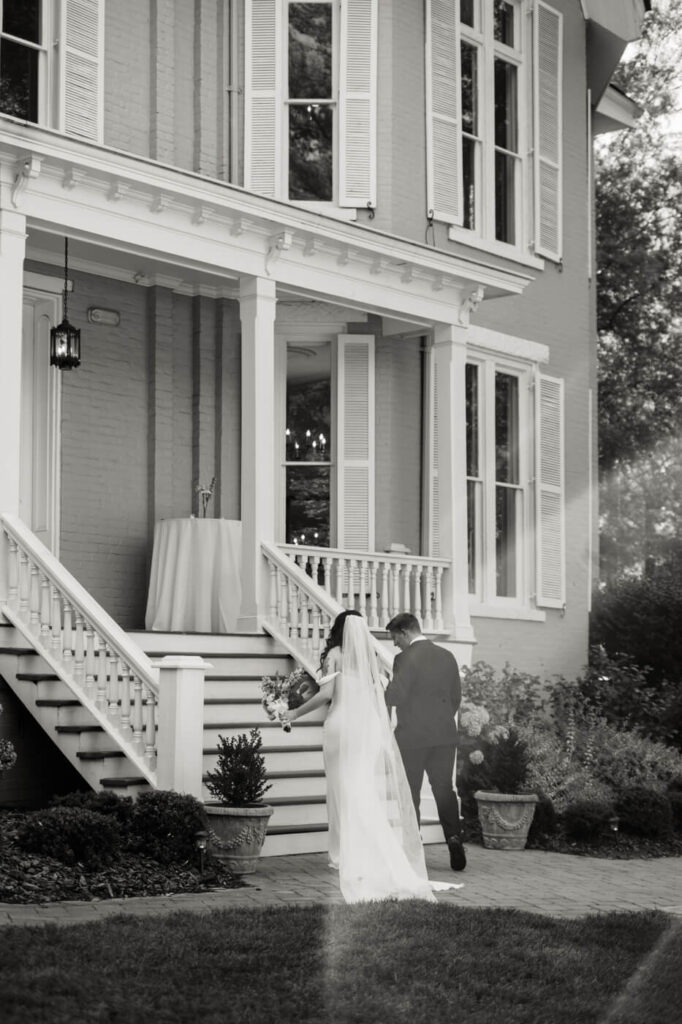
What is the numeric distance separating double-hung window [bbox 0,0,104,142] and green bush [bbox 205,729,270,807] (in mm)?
6354

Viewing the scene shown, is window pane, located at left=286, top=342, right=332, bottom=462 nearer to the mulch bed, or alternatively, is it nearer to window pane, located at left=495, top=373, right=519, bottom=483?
window pane, located at left=495, top=373, right=519, bottom=483

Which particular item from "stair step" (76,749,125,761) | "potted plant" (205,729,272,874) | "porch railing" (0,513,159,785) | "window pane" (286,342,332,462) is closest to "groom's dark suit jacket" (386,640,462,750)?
"potted plant" (205,729,272,874)

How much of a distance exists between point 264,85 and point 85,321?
10.3ft

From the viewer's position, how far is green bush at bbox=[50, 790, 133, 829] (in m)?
9.66

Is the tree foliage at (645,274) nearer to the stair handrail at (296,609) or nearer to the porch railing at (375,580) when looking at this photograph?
the porch railing at (375,580)

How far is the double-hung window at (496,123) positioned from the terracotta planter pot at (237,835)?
8362 millimetres

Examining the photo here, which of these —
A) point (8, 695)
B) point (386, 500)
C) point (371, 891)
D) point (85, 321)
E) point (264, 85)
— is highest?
point (264, 85)

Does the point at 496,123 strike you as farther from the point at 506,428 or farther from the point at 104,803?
the point at 104,803

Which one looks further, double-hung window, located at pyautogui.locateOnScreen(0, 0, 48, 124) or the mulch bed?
double-hung window, located at pyautogui.locateOnScreen(0, 0, 48, 124)

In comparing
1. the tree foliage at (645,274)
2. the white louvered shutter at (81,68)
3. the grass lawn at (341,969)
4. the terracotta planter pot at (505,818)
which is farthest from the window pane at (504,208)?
the tree foliage at (645,274)

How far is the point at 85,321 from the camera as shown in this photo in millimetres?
14406

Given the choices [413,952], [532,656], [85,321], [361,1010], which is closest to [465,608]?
[532,656]

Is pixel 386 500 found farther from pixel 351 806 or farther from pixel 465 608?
pixel 351 806

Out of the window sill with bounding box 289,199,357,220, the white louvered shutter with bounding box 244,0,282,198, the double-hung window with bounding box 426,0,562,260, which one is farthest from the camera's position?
the double-hung window with bounding box 426,0,562,260
